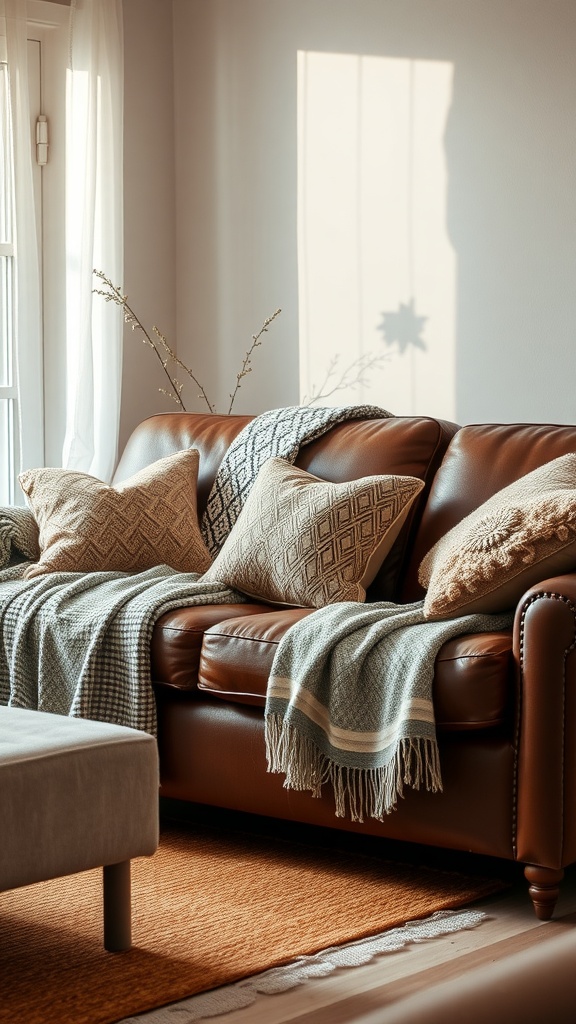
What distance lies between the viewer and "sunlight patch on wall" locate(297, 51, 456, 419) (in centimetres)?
376

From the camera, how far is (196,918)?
2.07m

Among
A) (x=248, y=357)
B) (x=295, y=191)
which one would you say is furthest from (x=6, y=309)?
(x=295, y=191)

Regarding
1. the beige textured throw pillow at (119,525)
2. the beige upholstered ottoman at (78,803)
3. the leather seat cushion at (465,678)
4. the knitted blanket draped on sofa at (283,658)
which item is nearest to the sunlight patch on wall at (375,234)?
the knitted blanket draped on sofa at (283,658)

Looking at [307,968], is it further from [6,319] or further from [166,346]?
[6,319]

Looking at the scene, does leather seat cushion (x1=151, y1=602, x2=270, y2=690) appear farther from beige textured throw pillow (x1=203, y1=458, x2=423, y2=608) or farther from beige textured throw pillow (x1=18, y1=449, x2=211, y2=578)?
beige textured throw pillow (x1=18, y1=449, x2=211, y2=578)

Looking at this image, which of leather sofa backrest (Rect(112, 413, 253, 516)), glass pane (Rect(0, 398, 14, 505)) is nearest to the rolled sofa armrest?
leather sofa backrest (Rect(112, 413, 253, 516))

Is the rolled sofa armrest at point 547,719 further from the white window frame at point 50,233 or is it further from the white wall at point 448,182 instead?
the white window frame at point 50,233

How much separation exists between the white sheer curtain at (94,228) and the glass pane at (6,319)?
211mm

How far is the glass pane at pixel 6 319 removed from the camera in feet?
13.7

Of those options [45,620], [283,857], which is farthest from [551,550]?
[45,620]

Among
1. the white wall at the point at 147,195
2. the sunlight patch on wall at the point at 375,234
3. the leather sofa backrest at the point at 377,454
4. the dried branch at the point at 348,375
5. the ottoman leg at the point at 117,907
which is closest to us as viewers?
the ottoman leg at the point at 117,907

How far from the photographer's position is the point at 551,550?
2.15m

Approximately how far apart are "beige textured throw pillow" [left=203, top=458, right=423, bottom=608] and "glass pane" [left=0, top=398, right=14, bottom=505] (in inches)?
65.6

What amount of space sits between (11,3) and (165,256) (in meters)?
1.03
